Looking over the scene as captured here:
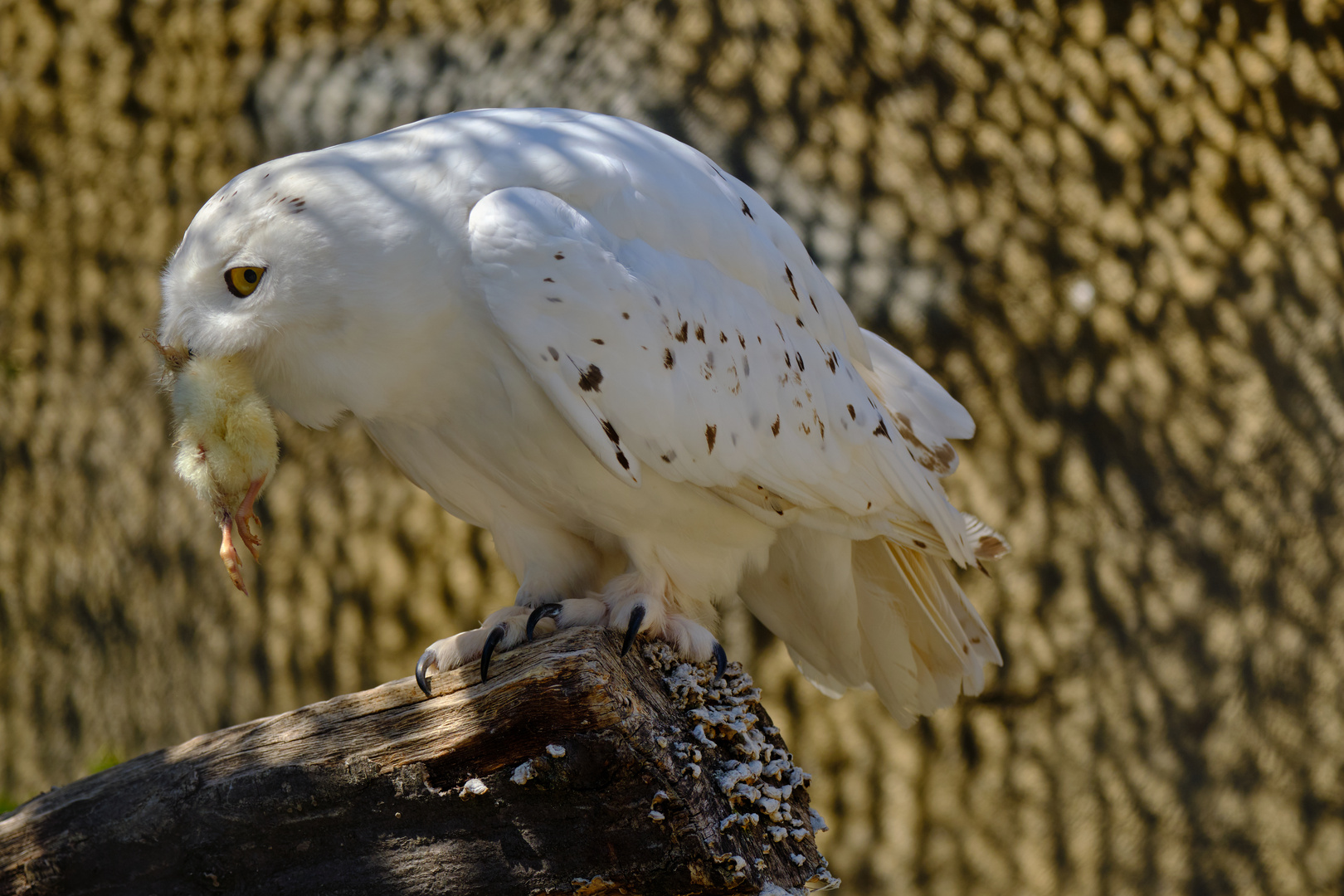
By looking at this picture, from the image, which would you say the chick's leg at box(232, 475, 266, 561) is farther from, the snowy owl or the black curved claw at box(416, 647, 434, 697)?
the black curved claw at box(416, 647, 434, 697)

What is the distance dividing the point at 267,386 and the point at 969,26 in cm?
255

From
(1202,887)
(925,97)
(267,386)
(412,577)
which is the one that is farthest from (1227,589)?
(267,386)

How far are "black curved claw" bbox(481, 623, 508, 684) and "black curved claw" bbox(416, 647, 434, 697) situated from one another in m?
0.09

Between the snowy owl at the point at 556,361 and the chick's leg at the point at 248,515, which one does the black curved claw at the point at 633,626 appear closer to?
the snowy owl at the point at 556,361

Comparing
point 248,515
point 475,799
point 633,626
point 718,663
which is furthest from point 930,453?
point 248,515

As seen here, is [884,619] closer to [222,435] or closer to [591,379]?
[591,379]

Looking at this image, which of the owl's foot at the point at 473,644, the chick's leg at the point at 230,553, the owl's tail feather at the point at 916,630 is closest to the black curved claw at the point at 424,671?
the owl's foot at the point at 473,644

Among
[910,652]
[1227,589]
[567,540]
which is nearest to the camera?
[567,540]

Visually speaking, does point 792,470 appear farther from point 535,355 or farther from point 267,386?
point 267,386

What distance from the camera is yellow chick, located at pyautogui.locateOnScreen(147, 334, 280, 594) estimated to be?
143 centimetres

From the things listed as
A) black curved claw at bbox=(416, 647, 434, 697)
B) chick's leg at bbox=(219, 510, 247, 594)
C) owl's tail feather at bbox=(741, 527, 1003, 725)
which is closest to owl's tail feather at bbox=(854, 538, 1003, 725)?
owl's tail feather at bbox=(741, 527, 1003, 725)

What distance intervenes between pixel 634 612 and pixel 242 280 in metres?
0.78

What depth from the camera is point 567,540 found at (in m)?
1.84

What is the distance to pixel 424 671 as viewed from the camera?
156cm
